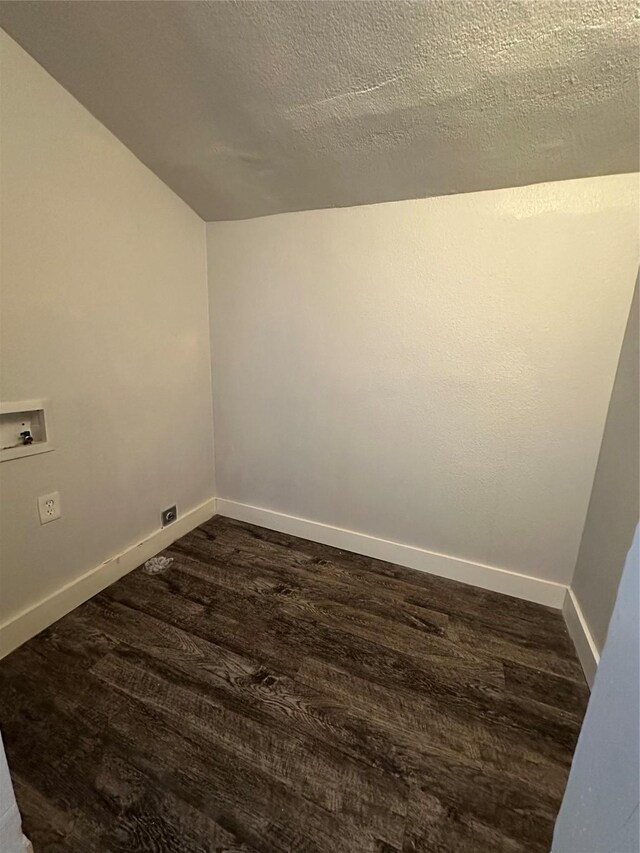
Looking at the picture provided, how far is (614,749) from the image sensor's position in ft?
1.84

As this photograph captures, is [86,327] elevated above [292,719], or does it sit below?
above

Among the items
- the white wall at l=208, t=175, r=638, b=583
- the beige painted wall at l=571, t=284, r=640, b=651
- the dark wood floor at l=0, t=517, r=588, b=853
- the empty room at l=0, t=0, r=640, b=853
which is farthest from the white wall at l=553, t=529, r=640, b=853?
the white wall at l=208, t=175, r=638, b=583

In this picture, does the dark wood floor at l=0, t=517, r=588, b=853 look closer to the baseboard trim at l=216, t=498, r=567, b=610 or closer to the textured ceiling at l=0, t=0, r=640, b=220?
the baseboard trim at l=216, t=498, r=567, b=610


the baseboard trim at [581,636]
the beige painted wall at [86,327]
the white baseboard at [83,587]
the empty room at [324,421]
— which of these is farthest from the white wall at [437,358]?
the white baseboard at [83,587]

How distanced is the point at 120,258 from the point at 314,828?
211 centimetres

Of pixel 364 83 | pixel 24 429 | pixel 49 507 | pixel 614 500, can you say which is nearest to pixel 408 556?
pixel 614 500

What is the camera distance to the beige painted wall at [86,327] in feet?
4.27

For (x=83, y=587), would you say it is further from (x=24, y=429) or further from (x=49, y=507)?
(x=24, y=429)

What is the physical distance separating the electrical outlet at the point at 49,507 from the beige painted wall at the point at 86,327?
25 millimetres

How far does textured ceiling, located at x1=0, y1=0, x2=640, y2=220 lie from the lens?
95 cm

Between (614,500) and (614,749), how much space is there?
1011mm

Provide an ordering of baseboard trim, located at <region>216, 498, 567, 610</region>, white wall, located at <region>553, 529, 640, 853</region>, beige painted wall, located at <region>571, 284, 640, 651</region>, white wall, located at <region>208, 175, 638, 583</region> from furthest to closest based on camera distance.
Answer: baseboard trim, located at <region>216, 498, 567, 610</region> < white wall, located at <region>208, 175, 638, 583</region> < beige painted wall, located at <region>571, 284, 640, 651</region> < white wall, located at <region>553, 529, 640, 853</region>

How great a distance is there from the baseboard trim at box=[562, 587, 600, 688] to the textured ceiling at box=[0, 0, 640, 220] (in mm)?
1695

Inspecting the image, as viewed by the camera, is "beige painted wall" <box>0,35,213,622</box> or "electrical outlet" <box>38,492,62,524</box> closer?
"beige painted wall" <box>0,35,213,622</box>
